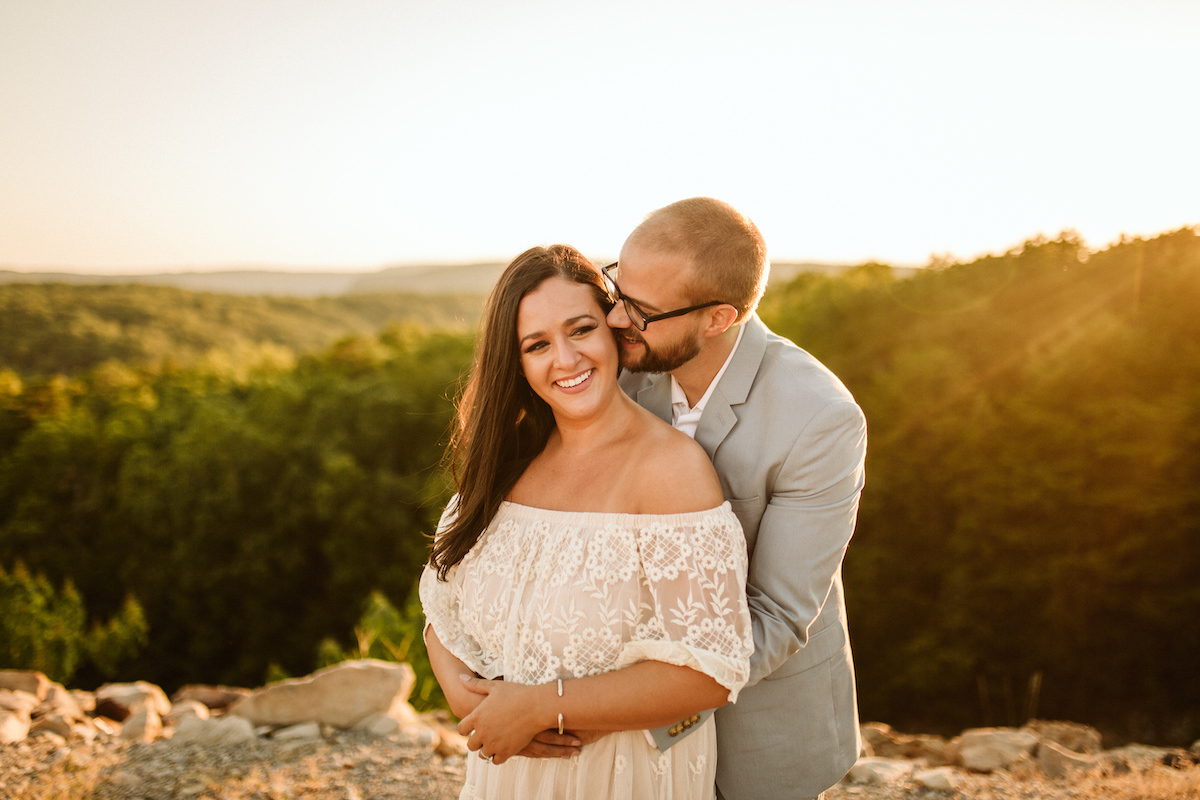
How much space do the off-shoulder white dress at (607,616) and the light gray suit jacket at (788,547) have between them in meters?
0.16

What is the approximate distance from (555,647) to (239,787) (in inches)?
145

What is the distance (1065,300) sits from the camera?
10859 millimetres

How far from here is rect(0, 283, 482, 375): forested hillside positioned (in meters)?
29.0

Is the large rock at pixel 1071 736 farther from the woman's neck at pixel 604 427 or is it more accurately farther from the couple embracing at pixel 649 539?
the woman's neck at pixel 604 427

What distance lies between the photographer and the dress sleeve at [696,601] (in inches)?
69.7

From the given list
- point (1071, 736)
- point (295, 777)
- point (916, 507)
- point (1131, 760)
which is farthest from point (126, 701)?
point (916, 507)

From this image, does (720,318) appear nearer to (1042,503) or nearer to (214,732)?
(214,732)

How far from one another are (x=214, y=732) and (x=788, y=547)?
16.1 feet

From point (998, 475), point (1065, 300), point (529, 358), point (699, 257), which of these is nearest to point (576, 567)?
point (529, 358)

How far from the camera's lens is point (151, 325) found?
1497 inches

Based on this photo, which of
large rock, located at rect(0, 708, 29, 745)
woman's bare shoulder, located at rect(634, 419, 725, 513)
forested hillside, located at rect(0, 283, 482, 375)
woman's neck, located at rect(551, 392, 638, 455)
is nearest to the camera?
woman's bare shoulder, located at rect(634, 419, 725, 513)

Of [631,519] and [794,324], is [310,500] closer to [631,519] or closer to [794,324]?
[794,324]

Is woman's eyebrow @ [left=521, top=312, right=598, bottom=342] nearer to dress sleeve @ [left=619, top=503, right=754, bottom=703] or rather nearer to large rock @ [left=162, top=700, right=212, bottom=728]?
dress sleeve @ [left=619, top=503, right=754, bottom=703]

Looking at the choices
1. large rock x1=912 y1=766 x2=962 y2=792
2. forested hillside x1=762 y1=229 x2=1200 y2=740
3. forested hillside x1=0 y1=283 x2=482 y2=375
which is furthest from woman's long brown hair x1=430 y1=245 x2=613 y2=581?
forested hillside x1=0 y1=283 x2=482 y2=375
